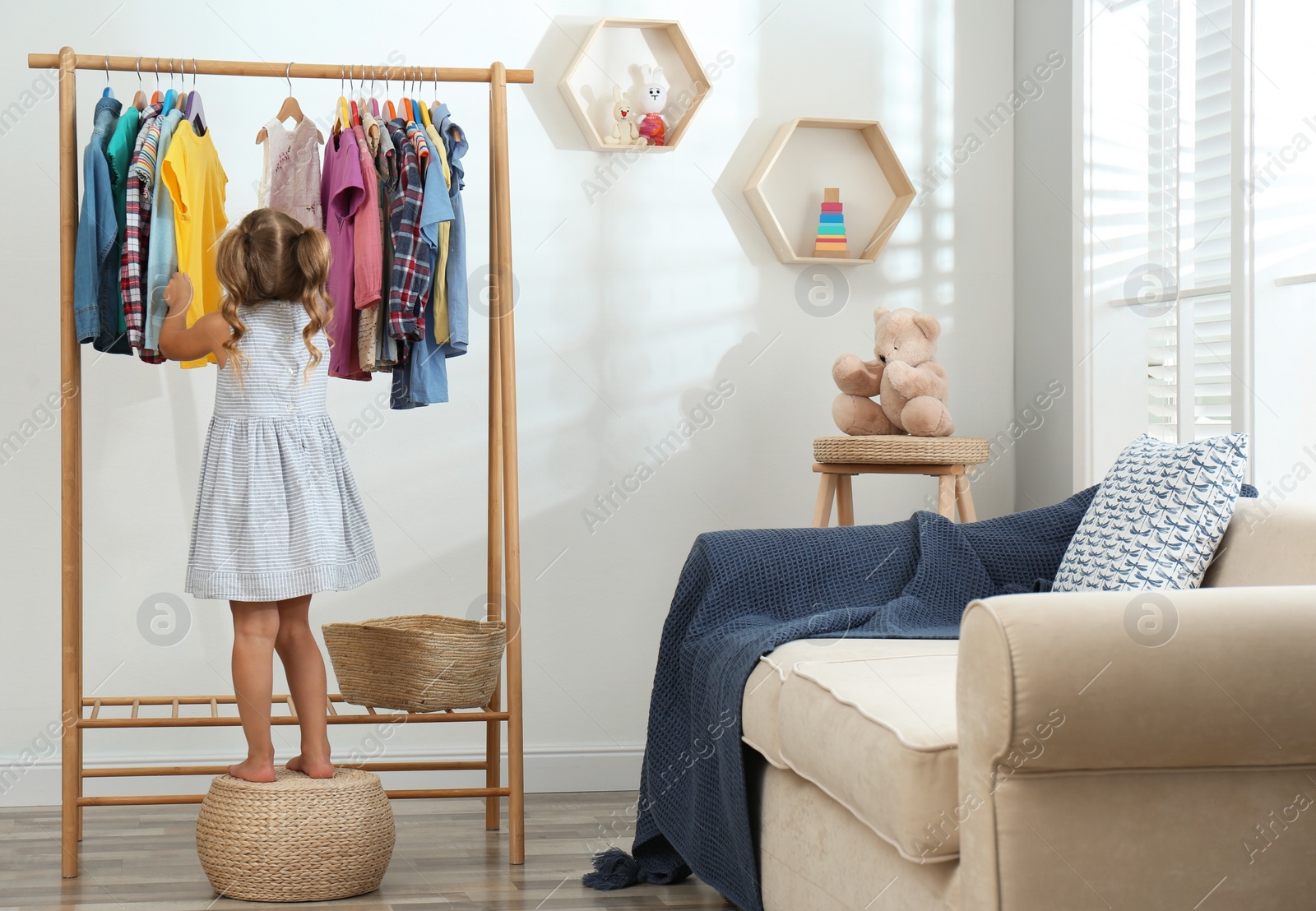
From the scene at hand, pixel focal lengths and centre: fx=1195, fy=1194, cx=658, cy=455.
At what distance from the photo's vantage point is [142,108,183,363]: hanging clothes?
2252mm

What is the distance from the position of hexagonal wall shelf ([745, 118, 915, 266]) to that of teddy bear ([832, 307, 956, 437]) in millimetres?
317

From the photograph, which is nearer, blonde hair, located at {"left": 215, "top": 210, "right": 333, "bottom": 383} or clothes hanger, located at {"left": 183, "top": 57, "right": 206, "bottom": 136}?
blonde hair, located at {"left": 215, "top": 210, "right": 333, "bottom": 383}

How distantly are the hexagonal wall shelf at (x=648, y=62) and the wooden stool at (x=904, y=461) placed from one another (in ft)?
3.01

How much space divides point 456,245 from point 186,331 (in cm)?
54

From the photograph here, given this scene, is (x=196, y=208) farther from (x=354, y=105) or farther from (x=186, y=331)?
(x=354, y=105)

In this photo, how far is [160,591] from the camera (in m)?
2.87

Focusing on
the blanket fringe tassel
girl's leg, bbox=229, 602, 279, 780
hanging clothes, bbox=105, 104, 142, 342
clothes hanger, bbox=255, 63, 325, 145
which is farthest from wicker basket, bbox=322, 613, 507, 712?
clothes hanger, bbox=255, 63, 325, 145

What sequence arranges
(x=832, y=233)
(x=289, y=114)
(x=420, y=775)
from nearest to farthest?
(x=289, y=114), (x=420, y=775), (x=832, y=233)

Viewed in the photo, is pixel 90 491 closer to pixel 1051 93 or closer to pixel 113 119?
pixel 113 119

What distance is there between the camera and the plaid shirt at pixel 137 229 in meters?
2.23

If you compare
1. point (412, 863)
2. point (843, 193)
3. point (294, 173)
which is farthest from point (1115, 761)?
point (843, 193)

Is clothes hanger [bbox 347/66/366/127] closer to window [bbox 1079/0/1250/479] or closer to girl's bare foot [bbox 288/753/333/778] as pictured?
girl's bare foot [bbox 288/753/333/778]

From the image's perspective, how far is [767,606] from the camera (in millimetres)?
2234

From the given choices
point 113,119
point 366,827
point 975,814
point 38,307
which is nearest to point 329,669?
point 366,827
